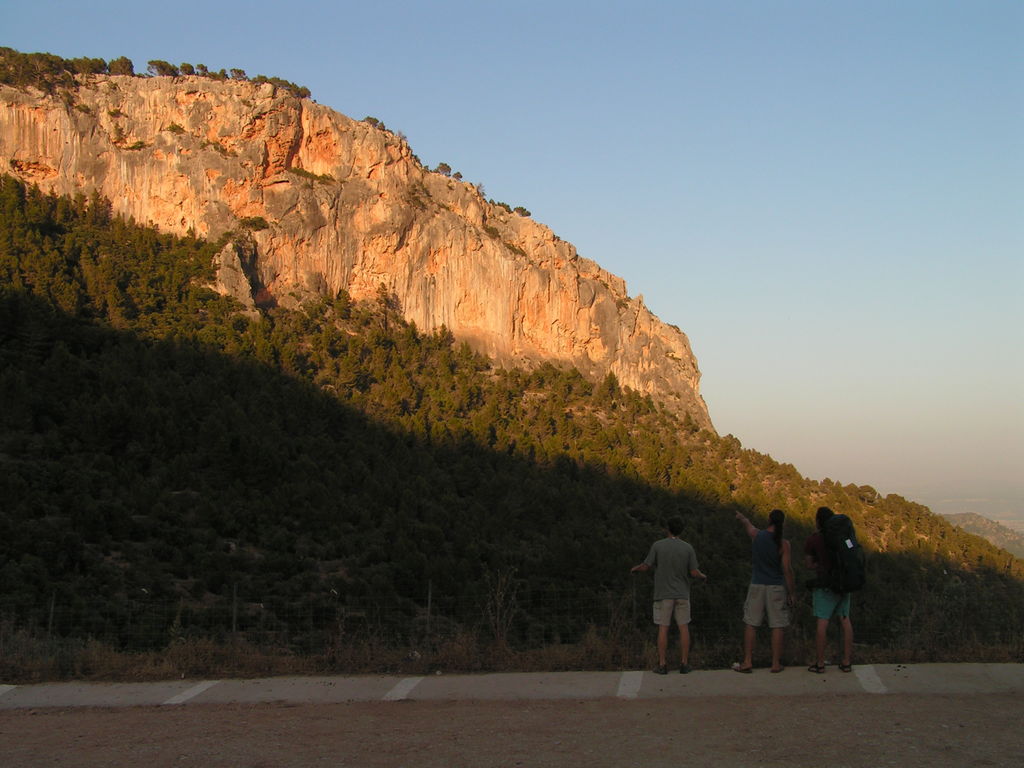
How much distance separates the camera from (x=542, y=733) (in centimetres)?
671

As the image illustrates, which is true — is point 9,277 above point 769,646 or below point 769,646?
above

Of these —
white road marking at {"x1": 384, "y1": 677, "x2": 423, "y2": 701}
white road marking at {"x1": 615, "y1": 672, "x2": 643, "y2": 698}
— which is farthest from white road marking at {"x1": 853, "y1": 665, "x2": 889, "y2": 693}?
white road marking at {"x1": 384, "y1": 677, "x2": 423, "y2": 701}

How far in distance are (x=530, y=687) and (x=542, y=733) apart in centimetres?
157

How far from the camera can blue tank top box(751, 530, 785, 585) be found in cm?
848

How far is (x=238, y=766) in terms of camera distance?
6098 mm

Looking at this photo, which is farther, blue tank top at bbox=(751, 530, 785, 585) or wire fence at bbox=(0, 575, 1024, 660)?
wire fence at bbox=(0, 575, 1024, 660)

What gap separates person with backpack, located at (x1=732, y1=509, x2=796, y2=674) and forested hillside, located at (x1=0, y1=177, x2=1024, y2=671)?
5.70 feet

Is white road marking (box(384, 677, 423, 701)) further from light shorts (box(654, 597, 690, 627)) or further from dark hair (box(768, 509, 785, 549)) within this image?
dark hair (box(768, 509, 785, 549))

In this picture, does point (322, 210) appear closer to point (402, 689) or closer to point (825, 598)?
point (402, 689)

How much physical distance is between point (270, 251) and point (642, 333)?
28.1 meters

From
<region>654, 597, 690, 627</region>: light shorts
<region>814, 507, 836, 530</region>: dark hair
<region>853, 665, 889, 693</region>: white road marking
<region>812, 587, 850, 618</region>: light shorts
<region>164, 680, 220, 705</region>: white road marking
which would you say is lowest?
<region>164, 680, 220, 705</region>: white road marking

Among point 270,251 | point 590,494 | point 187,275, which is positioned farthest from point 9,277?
point 590,494

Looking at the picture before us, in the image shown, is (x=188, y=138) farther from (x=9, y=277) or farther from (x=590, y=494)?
(x=590, y=494)

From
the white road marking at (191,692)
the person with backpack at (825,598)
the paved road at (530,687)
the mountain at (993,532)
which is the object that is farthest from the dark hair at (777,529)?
the mountain at (993,532)
